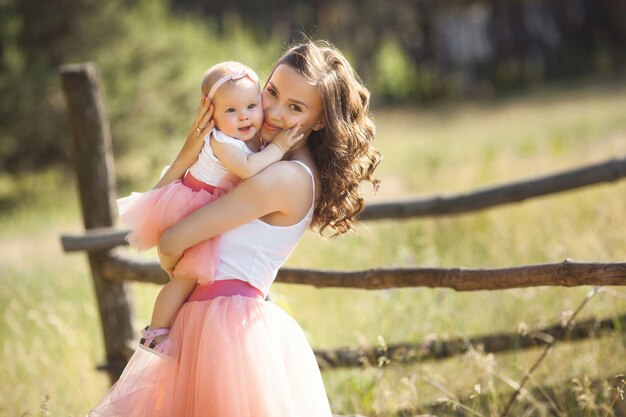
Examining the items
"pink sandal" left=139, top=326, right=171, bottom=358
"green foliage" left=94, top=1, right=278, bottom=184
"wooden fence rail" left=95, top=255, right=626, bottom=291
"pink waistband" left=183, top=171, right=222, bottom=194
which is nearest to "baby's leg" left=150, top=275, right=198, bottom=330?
"pink sandal" left=139, top=326, right=171, bottom=358

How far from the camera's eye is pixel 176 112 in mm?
12469

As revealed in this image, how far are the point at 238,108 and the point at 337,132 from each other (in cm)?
32

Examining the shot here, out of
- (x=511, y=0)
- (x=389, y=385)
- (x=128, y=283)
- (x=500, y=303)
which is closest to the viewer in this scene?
(x=389, y=385)

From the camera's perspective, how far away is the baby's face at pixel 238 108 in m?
2.46

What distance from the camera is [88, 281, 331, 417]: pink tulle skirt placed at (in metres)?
2.38

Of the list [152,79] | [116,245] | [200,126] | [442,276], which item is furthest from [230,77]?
[152,79]

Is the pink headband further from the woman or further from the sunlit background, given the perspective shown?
the sunlit background

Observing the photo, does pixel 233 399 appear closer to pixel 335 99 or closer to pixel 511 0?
pixel 335 99

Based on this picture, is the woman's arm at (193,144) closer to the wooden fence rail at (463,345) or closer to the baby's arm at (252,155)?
the baby's arm at (252,155)

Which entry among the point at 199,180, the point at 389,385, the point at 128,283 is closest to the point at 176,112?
the point at 128,283

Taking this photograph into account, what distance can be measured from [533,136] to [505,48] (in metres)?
8.95

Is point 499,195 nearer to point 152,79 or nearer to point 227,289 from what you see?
point 227,289

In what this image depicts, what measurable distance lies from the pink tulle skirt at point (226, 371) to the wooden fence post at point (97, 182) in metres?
1.86

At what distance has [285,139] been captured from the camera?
8.20 feet
